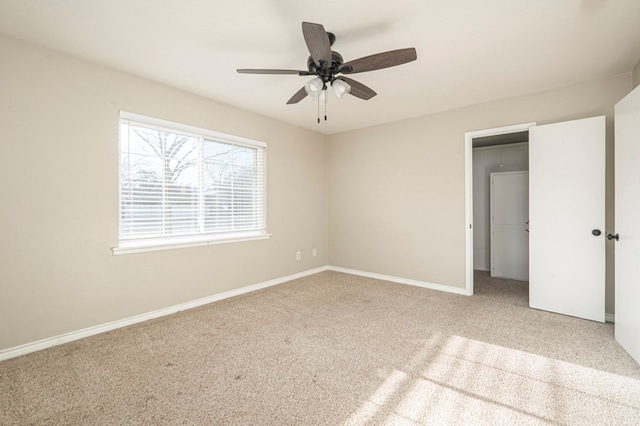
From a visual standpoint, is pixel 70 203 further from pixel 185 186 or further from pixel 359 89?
pixel 359 89

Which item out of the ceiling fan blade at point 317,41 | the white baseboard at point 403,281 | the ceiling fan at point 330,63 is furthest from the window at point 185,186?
the ceiling fan blade at point 317,41

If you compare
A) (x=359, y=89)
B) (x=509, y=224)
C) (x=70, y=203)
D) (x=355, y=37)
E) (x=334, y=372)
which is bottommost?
(x=334, y=372)

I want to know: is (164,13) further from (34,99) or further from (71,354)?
(71,354)

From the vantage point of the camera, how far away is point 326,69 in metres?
2.16

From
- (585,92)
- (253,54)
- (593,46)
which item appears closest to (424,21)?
(253,54)

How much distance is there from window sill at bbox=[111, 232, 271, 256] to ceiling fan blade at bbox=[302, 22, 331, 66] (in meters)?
2.46

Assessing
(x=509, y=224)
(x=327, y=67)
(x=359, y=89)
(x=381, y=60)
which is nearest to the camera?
(x=381, y=60)

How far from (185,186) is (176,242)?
2.19 ft

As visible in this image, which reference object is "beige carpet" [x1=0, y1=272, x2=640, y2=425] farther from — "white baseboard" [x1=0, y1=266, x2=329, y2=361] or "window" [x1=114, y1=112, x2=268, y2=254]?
"window" [x1=114, y1=112, x2=268, y2=254]

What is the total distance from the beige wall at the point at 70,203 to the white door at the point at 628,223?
4.02 m

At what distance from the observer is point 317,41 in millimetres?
1785

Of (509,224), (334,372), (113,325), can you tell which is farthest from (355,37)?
(509,224)

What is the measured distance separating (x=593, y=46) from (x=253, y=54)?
2915 millimetres

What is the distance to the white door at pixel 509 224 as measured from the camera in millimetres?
4738
